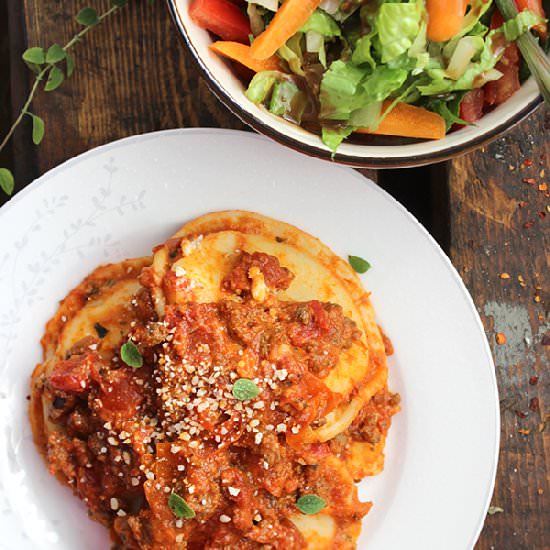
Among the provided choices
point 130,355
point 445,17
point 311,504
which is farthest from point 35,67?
point 311,504

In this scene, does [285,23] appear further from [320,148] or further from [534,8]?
[534,8]

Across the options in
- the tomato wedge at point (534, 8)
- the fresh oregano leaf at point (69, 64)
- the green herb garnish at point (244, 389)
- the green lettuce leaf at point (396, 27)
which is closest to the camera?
the green lettuce leaf at point (396, 27)

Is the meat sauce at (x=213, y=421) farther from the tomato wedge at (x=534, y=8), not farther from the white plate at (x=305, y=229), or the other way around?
the tomato wedge at (x=534, y=8)

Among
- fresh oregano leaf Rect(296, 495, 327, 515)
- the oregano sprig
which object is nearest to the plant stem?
the oregano sprig

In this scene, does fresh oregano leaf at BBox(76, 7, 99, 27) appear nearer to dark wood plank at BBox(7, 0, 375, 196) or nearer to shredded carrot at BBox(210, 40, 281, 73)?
dark wood plank at BBox(7, 0, 375, 196)

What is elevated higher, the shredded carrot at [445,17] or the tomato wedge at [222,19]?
the tomato wedge at [222,19]

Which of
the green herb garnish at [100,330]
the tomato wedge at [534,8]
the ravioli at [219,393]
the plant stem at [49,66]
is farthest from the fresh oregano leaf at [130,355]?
the tomato wedge at [534,8]
